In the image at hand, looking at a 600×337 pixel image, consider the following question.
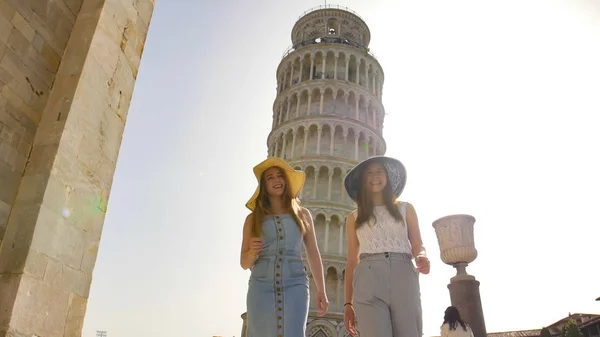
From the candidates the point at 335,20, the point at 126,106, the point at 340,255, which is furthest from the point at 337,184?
the point at 126,106

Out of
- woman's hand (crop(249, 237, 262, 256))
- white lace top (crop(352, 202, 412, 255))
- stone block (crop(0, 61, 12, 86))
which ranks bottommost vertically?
woman's hand (crop(249, 237, 262, 256))

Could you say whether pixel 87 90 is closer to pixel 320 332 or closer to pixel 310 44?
pixel 320 332

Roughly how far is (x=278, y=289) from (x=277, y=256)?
0.23m

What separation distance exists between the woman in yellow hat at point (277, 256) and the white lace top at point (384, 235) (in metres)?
0.35

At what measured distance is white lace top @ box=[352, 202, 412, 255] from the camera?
119 inches

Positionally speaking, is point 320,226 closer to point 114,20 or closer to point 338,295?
point 338,295

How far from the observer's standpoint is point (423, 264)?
2941 millimetres

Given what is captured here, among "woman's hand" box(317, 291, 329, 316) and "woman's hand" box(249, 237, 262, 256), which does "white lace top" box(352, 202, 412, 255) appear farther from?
"woman's hand" box(249, 237, 262, 256)

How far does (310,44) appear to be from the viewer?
29906 millimetres

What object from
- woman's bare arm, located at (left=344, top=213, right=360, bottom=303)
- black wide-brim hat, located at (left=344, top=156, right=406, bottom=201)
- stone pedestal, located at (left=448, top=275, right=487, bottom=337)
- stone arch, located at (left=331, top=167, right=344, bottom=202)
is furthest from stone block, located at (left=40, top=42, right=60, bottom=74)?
stone arch, located at (left=331, top=167, right=344, bottom=202)

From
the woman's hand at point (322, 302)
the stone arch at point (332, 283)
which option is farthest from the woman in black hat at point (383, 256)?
the stone arch at point (332, 283)

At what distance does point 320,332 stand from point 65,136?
2038 cm

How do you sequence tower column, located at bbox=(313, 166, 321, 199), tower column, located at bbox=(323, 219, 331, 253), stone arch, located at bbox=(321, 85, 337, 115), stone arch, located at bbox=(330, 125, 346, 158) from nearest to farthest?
1. tower column, located at bbox=(323, 219, 331, 253)
2. tower column, located at bbox=(313, 166, 321, 199)
3. stone arch, located at bbox=(330, 125, 346, 158)
4. stone arch, located at bbox=(321, 85, 337, 115)

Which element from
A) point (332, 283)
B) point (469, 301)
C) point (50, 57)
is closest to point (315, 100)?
point (332, 283)
